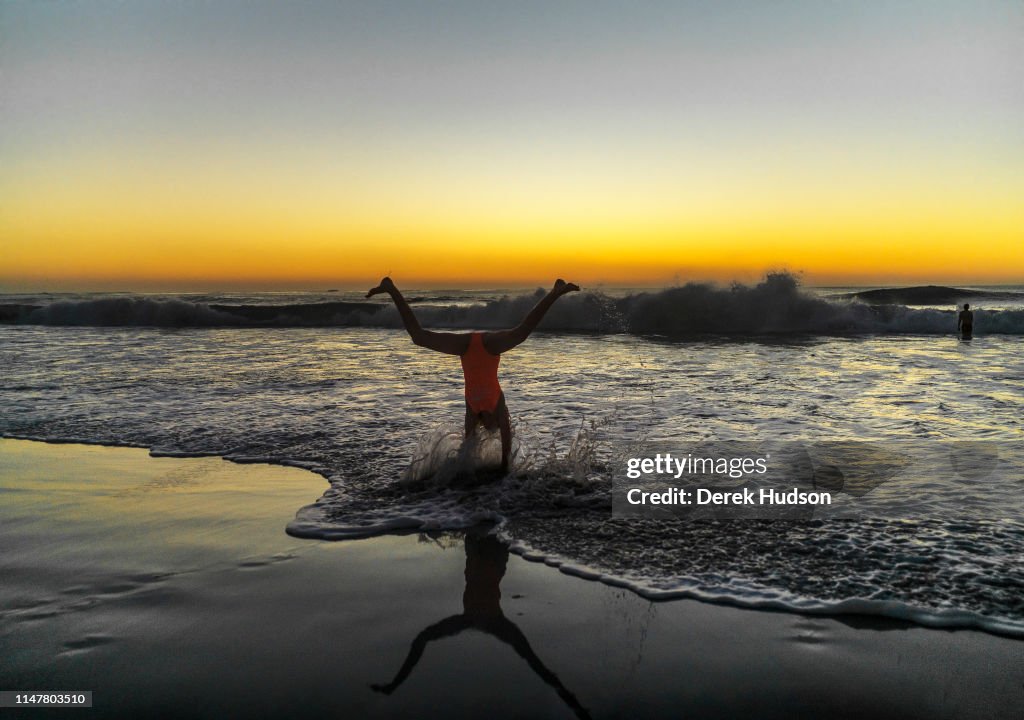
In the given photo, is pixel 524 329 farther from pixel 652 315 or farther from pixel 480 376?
pixel 652 315

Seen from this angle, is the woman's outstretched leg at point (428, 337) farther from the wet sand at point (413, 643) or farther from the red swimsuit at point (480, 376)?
the wet sand at point (413, 643)

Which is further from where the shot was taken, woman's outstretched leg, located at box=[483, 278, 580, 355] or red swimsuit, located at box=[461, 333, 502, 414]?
red swimsuit, located at box=[461, 333, 502, 414]

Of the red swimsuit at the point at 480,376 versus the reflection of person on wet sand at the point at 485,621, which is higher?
the red swimsuit at the point at 480,376

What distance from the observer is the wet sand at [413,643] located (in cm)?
305

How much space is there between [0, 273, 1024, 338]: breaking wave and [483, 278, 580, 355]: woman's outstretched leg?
56.1 feet

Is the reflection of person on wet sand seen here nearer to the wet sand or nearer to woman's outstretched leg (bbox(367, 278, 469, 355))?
the wet sand

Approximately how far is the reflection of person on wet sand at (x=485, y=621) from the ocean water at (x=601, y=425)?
0.37m

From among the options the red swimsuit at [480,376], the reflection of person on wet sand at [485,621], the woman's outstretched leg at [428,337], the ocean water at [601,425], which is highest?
the woman's outstretched leg at [428,337]

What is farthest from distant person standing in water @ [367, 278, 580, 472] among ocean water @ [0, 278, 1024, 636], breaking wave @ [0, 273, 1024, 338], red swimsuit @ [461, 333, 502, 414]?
breaking wave @ [0, 273, 1024, 338]

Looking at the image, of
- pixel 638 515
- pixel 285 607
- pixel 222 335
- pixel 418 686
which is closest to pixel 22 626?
pixel 285 607

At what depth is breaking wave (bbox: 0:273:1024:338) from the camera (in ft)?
88.7

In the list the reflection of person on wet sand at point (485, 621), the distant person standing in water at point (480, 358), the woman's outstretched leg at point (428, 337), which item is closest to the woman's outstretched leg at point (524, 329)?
the distant person standing in water at point (480, 358)

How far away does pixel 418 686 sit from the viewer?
316 centimetres

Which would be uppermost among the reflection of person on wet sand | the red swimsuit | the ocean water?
the red swimsuit
